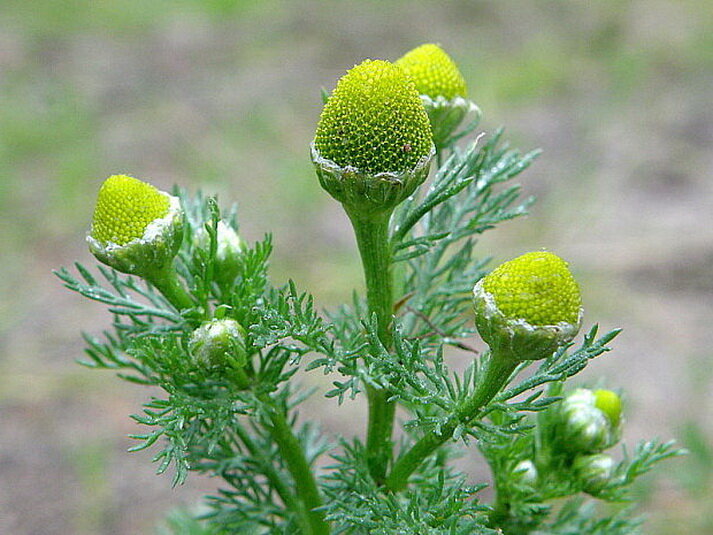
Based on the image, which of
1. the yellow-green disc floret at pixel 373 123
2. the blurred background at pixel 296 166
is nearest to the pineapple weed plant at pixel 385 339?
the yellow-green disc floret at pixel 373 123

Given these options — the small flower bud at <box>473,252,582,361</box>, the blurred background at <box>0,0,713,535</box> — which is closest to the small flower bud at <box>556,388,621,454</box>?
the small flower bud at <box>473,252,582,361</box>

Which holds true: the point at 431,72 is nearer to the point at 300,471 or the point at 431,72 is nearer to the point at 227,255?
the point at 227,255

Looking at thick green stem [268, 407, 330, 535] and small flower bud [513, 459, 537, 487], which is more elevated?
small flower bud [513, 459, 537, 487]

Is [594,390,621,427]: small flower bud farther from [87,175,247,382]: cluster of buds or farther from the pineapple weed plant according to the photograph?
[87,175,247,382]: cluster of buds

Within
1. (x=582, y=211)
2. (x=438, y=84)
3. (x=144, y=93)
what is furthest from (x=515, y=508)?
(x=144, y=93)

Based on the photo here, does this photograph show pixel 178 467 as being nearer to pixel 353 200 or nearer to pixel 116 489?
pixel 353 200

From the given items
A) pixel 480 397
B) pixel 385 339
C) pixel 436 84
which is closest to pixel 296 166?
pixel 436 84
